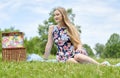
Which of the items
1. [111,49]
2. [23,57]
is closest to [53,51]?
[111,49]

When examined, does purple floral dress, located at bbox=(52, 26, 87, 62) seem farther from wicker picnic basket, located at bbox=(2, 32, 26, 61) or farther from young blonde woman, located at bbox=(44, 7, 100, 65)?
wicker picnic basket, located at bbox=(2, 32, 26, 61)

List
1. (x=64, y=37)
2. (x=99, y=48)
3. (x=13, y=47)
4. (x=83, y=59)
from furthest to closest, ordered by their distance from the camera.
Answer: (x=99, y=48) < (x=13, y=47) < (x=64, y=37) < (x=83, y=59)

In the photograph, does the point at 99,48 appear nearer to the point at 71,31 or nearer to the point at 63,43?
the point at 63,43

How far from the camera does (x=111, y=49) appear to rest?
70.9 meters

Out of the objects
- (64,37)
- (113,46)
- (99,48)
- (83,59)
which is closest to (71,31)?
(64,37)

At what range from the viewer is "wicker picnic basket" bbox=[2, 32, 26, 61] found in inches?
444

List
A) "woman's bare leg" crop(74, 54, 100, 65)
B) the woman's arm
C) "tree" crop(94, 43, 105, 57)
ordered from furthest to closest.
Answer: "tree" crop(94, 43, 105, 57) → the woman's arm → "woman's bare leg" crop(74, 54, 100, 65)

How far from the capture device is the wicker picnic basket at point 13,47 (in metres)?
11.3

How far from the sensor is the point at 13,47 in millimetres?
11383

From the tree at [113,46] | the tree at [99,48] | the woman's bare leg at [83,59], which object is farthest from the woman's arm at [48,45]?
the tree at [99,48]

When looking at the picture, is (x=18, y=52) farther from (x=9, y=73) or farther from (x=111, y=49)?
(x=111, y=49)

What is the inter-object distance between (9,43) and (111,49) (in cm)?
6057

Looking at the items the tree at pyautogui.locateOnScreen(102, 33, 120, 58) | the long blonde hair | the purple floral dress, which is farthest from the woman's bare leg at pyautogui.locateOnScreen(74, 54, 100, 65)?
the tree at pyautogui.locateOnScreen(102, 33, 120, 58)

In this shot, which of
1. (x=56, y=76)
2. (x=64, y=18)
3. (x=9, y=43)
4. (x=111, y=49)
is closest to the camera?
(x=56, y=76)
